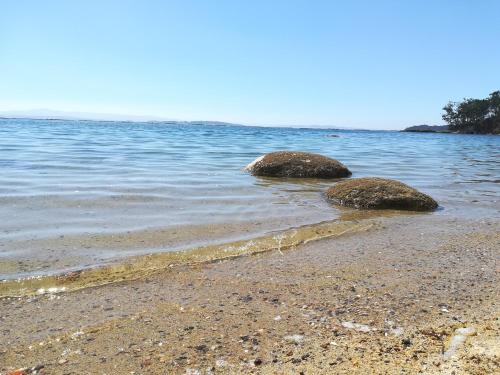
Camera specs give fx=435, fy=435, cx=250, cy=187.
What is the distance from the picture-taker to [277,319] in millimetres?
3039

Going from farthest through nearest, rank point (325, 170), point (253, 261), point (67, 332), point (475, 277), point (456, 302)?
point (325, 170), point (253, 261), point (475, 277), point (456, 302), point (67, 332)

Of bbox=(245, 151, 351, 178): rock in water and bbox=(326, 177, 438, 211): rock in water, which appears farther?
bbox=(245, 151, 351, 178): rock in water

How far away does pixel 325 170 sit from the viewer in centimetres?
1136

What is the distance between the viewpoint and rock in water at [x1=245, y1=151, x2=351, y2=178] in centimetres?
1130

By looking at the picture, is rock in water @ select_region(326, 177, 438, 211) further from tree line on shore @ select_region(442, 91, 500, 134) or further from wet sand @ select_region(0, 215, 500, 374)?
tree line on shore @ select_region(442, 91, 500, 134)

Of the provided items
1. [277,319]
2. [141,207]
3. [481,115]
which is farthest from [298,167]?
[481,115]

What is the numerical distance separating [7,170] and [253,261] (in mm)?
8588

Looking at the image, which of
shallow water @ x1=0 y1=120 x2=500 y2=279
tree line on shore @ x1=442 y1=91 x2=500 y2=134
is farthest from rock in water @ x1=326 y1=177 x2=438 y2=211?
tree line on shore @ x1=442 y1=91 x2=500 y2=134

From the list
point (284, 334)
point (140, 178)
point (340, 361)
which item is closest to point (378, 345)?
point (340, 361)

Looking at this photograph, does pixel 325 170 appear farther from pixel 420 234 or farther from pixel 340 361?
pixel 340 361

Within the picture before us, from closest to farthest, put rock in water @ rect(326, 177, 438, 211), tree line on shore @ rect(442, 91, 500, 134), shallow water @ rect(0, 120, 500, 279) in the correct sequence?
shallow water @ rect(0, 120, 500, 279)
rock in water @ rect(326, 177, 438, 211)
tree line on shore @ rect(442, 91, 500, 134)

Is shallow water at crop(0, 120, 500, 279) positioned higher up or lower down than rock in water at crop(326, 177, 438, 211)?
lower down

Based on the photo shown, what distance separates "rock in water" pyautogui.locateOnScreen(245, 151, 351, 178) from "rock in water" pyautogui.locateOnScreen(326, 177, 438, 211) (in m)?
3.30

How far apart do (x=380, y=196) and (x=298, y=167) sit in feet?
13.4
